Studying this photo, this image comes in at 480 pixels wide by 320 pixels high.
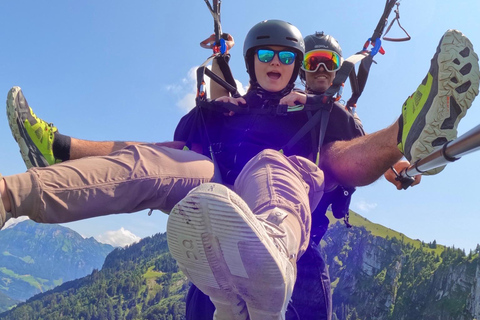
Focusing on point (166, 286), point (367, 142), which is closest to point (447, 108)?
point (367, 142)

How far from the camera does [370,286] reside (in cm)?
15138

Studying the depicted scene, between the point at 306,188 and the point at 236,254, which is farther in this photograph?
the point at 306,188

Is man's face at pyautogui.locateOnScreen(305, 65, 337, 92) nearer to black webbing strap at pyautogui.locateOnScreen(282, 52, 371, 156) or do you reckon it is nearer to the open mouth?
the open mouth

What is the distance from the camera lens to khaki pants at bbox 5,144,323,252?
8.34 ft

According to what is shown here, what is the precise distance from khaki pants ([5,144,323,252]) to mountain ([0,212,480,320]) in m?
110

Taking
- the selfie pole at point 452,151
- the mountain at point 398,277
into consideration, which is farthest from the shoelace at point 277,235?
the mountain at point 398,277

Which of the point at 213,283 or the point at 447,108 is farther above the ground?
the point at 447,108

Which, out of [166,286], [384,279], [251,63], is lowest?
[166,286]

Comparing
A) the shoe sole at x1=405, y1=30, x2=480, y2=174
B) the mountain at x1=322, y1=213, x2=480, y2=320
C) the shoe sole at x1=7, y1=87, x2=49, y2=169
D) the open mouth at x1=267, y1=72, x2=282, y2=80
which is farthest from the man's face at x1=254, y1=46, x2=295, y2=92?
the mountain at x1=322, y1=213, x2=480, y2=320

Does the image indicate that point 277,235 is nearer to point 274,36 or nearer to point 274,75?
point 274,75

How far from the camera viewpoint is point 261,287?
2.08 meters

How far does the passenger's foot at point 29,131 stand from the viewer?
395 cm

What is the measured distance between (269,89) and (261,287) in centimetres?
290

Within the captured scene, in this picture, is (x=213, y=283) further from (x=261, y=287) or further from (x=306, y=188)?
(x=306, y=188)
